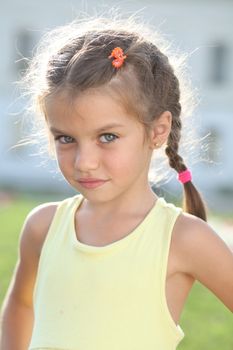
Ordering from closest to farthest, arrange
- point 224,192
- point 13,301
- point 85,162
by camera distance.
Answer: point 85,162
point 13,301
point 224,192

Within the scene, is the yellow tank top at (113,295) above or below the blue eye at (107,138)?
below

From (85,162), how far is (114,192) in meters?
0.18

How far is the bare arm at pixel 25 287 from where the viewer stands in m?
3.24

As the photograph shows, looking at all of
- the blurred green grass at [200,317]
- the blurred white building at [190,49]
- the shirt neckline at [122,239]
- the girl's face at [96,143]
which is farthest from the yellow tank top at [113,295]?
the blurred white building at [190,49]

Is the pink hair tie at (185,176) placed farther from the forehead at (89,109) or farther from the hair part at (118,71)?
the forehead at (89,109)

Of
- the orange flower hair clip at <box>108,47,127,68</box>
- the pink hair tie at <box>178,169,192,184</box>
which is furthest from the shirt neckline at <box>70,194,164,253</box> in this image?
the orange flower hair clip at <box>108,47,127,68</box>

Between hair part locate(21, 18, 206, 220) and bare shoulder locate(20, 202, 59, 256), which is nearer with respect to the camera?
hair part locate(21, 18, 206, 220)

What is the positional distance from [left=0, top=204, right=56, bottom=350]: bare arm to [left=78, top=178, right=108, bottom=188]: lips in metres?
0.37

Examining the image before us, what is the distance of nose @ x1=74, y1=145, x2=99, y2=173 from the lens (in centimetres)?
283

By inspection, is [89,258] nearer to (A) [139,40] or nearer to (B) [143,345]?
(B) [143,345]

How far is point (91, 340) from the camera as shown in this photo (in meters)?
2.90

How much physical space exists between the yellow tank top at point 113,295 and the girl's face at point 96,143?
Answer: 0.57 feet

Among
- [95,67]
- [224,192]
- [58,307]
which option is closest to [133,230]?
[58,307]

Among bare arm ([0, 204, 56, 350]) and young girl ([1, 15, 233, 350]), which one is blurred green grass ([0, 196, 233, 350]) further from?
young girl ([1, 15, 233, 350])
